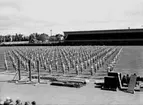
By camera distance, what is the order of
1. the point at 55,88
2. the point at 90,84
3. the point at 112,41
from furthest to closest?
the point at 112,41
the point at 90,84
the point at 55,88

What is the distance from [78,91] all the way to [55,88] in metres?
1.61

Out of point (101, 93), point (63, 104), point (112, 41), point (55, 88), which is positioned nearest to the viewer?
point (63, 104)

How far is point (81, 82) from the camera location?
13.2 meters

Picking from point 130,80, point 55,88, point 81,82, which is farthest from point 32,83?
point 130,80

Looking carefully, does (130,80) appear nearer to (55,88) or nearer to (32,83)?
(55,88)

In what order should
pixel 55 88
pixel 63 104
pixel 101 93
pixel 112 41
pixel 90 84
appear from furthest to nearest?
pixel 112 41
pixel 90 84
pixel 55 88
pixel 101 93
pixel 63 104

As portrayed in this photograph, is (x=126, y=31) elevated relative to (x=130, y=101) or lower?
elevated

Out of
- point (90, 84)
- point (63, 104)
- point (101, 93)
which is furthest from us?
point (90, 84)

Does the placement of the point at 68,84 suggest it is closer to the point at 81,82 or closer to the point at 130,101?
the point at 81,82

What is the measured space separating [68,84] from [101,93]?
8.40 ft

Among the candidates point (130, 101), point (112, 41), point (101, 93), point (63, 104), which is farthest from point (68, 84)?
point (112, 41)

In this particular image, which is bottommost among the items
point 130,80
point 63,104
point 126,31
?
point 63,104

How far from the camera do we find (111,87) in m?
11.7

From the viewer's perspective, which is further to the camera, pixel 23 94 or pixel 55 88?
pixel 55 88
